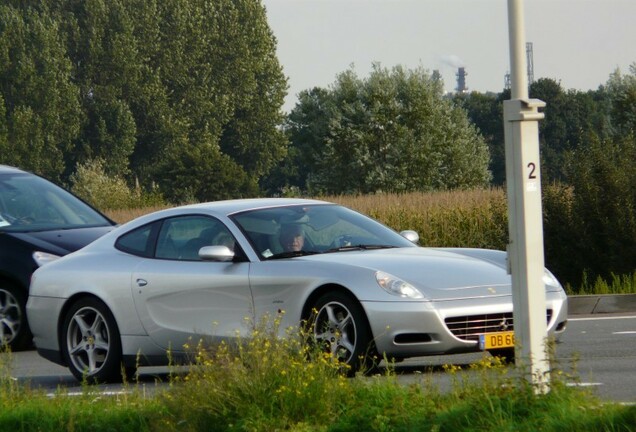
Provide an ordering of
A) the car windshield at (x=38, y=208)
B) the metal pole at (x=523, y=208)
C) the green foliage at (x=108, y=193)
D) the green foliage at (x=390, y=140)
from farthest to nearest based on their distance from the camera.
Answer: the green foliage at (x=390, y=140) → the green foliage at (x=108, y=193) → the car windshield at (x=38, y=208) → the metal pole at (x=523, y=208)

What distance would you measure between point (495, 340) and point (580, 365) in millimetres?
1226

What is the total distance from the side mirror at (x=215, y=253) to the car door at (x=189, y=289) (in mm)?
123

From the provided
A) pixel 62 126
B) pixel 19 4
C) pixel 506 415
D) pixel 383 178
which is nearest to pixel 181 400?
pixel 506 415

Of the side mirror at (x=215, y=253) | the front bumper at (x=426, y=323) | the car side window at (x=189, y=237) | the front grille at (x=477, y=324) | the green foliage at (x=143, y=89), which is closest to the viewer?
the front bumper at (x=426, y=323)

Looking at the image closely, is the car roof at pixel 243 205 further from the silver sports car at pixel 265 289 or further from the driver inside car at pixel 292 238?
the driver inside car at pixel 292 238

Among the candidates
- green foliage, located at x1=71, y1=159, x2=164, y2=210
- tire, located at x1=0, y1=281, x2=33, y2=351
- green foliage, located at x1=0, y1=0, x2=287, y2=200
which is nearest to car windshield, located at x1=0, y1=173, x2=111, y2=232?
tire, located at x1=0, y1=281, x2=33, y2=351

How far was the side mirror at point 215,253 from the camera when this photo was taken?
1098 centimetres

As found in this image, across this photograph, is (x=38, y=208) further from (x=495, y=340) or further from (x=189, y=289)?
(x=495, y=340)

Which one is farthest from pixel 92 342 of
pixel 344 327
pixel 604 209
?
pixel 604 209

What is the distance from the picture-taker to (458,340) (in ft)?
33.8

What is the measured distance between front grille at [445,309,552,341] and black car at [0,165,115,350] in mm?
6203

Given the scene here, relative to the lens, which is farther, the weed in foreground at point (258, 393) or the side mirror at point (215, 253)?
the side mirror at point (215, 253)

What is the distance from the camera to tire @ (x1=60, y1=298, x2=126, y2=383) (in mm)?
11617

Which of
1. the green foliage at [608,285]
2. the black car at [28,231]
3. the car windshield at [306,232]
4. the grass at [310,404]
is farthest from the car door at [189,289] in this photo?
the green foliage at [608,285]
